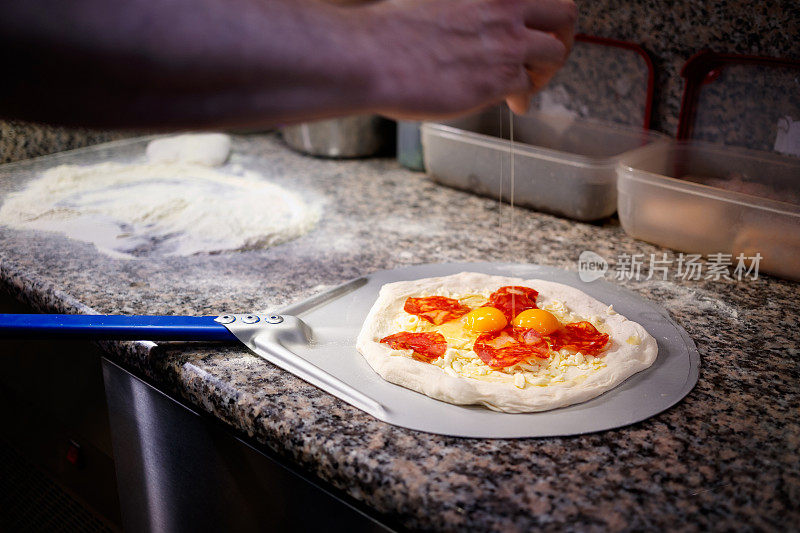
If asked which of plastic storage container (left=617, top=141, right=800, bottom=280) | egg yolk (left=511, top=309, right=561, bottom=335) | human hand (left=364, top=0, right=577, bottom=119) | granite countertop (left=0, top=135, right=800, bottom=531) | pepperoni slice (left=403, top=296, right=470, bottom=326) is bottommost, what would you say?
granite countertop (left=0, top=135, right=800, bottom=531)

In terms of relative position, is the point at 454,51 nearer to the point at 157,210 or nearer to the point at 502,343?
the point at 502,343

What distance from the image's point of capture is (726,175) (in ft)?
4.13

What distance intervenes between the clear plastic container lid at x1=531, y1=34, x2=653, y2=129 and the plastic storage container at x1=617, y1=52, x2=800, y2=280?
0.34 ft

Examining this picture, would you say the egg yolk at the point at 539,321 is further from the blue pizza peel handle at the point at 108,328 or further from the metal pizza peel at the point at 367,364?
the blue pizza peel handle at the point at 108,328

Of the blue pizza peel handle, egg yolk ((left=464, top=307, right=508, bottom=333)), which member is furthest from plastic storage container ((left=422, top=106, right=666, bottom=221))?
the blue pizza peel handle

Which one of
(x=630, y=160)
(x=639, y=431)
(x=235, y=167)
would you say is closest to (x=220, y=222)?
(x=235, y=167)

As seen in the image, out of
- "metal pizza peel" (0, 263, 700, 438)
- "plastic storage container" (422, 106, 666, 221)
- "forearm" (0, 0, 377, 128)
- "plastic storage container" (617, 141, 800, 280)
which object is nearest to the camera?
"forearm" (0, 0, 377, 128)

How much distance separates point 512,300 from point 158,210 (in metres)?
0.81

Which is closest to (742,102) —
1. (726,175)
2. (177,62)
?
(726,175)

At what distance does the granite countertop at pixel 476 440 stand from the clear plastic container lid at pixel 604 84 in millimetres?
299

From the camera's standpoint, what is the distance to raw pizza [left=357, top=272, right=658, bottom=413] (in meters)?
0.78

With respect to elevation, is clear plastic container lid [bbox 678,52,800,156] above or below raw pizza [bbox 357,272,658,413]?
above

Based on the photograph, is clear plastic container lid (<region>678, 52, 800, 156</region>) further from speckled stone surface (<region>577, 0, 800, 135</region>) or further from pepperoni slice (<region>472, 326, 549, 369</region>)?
pepperoni slice (<region>472, 326, 549, 369</region>)

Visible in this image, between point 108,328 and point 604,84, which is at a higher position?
point 604,84
